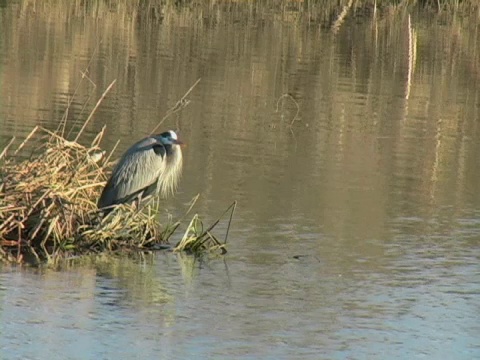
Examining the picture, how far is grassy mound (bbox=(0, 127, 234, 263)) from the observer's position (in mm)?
9336

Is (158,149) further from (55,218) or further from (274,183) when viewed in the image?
(274,183)

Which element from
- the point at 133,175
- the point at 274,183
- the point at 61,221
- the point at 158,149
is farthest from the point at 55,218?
the point at 274,183

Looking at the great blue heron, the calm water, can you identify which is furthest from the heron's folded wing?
the calm water

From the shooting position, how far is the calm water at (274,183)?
7.82 m

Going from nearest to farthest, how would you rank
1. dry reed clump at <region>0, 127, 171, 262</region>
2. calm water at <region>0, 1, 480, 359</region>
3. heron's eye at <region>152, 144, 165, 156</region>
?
calm water at <region>0, 1, 480, 359</region> → dry reed clump at <region>0, 127, 171, 262</region> → heron's eye at <region>152, 144, 165, 156</region>

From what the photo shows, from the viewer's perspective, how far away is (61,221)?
9.38m

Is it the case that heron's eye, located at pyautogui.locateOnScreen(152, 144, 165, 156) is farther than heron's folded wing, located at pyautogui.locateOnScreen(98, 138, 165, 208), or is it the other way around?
heron's eye, located at pyautogui.locateOnScreen(152, 144, 165, 156)

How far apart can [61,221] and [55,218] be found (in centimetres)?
11

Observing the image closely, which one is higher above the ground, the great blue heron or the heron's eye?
the heron's eye

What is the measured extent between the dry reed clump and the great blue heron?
0.31 m

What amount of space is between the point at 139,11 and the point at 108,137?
1241cm

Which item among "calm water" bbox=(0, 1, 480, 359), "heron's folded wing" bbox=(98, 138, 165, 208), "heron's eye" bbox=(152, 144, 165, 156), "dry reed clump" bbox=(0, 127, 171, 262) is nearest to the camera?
"calm water" bbox=(0, 1, 480, 359)

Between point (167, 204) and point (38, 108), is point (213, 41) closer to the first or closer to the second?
point (38, 108)

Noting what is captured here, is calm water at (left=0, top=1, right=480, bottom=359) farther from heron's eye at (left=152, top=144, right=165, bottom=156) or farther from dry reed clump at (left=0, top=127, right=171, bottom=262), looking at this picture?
heron's eye at (left=152, top=144, right=165, bottom=156)
